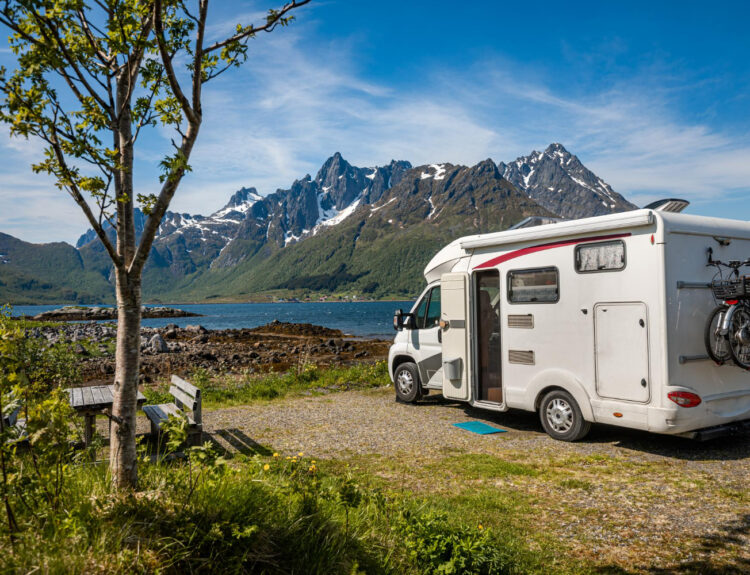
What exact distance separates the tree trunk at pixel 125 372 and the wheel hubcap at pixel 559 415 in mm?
6583

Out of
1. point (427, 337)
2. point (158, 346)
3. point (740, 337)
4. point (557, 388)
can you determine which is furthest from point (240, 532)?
point (158, 346)

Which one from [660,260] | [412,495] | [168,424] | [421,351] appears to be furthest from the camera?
[421,351]

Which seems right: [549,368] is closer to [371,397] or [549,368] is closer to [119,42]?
[371,397]

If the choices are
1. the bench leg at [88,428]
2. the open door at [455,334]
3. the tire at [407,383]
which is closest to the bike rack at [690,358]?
the open door at [455,334]

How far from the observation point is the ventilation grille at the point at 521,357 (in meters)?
8.70

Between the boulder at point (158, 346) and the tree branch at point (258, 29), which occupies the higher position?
the tree branch at point (258, 29)

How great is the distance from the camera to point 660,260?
6.99 m

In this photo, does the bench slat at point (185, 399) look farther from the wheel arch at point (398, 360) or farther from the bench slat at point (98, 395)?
the wheel arch at point (398, 360)

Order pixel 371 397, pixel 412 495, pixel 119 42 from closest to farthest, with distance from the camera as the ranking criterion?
pixel 119 42, pixel 412 495, pixel 371 397

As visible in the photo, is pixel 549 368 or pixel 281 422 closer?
pixel 549 368

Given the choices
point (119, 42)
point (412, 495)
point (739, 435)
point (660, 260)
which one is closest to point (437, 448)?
point (412, 495)

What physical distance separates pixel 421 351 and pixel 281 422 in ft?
10.4

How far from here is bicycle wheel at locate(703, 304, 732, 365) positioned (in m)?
7.07

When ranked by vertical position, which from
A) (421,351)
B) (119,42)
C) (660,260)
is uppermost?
(119,42)
